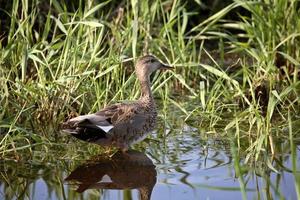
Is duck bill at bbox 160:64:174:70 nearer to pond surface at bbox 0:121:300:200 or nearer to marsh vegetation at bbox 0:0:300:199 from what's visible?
marsh vegetation at bbox 0:0:300:199

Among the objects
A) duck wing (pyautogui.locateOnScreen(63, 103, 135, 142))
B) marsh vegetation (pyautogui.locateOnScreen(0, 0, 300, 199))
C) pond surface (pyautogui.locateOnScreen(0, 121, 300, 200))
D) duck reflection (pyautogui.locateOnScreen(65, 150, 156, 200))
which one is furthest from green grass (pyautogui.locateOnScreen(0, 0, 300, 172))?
duck reflection (pyautogui.locateOnScreen(65, 150, 156, 200))

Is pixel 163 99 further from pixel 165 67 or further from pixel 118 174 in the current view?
pixel 118 174

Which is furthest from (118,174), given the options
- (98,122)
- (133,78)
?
(133,78)

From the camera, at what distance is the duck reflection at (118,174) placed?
229 inches

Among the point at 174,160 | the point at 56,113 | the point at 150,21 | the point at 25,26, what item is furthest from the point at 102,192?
the point at 150,21

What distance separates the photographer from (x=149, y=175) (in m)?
6.03

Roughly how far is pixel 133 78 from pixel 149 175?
1.40 m

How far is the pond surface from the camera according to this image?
5.59 meters

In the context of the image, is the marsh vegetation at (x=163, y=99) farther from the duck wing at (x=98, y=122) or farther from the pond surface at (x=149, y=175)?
the duck wing at (x=98, y=122)

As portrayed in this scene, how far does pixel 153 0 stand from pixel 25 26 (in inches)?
72.4

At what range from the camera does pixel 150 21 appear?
8.34m

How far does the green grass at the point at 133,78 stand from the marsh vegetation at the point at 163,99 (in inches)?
0.5

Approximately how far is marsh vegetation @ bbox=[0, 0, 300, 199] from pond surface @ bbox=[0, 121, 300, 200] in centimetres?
1

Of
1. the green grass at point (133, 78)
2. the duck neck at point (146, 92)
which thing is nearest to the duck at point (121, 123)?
the duck neck at point (146, 92)
